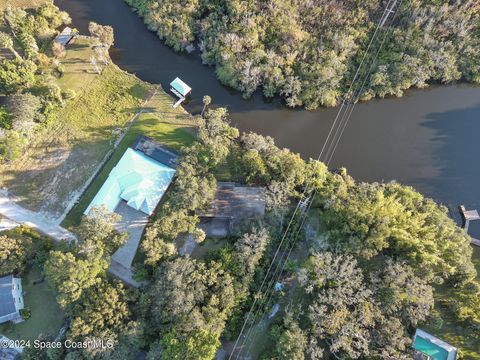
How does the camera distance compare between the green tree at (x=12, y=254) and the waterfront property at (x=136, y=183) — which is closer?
the green tree at (x=12, y=254)

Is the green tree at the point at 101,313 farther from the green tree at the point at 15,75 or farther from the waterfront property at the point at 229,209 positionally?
the green tree at the point at 15,75

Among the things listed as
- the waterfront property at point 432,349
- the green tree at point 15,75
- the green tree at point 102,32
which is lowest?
the waterfront property at point 432,349

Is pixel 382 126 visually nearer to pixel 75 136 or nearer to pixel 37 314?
pixel 75 136

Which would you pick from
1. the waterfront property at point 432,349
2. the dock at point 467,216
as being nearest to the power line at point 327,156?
the waterfront property at point 432,349

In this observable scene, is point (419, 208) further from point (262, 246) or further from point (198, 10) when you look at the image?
point (198, 10)

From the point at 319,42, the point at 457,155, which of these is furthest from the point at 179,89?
the point at 457,155
